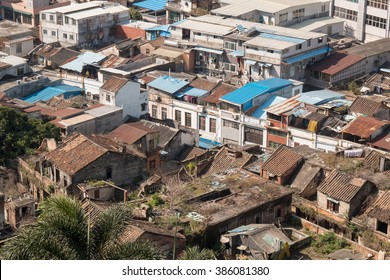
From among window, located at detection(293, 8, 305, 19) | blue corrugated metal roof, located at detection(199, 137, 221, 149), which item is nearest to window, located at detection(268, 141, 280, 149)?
blue corrugated metal roof, located at detection(199, 137, 221, 149)

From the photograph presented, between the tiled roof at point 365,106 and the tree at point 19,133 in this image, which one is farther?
the tiled roof at point 365,106

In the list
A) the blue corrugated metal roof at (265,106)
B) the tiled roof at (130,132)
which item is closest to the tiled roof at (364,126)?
the blue corrugated metal roof at (265,106)

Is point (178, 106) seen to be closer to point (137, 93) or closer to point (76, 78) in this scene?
point (137, 93)

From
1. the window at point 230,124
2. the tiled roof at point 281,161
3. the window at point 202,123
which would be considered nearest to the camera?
the tiled roof at point 281,161

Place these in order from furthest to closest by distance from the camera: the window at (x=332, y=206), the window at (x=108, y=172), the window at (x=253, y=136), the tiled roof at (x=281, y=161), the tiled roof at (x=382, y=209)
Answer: the window at (x=253, y=136) < the tiled roof at (x=281, y=161) < the window at (x=108, y=172) < the window at (x=332, y=206) < the tiled roof at (x=382, y=209)

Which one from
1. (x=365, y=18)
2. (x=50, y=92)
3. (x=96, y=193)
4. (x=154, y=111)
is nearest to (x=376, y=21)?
(x=365, y=18)

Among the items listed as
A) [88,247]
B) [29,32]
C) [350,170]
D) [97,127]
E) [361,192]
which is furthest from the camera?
[29,32]

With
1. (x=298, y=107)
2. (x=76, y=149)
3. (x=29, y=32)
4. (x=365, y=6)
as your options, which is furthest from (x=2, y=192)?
(x=365, y=6)

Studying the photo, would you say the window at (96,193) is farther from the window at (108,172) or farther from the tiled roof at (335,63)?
the tiled roof at (335,63)
